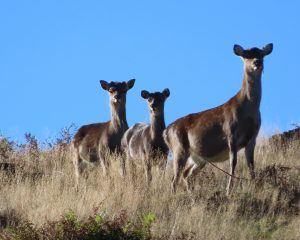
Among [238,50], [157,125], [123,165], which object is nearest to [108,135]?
[157,125]

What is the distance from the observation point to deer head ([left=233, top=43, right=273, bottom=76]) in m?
18.5

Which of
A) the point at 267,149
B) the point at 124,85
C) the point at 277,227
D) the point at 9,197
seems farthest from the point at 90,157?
the point at 277,227

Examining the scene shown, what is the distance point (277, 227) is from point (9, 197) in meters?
4.33

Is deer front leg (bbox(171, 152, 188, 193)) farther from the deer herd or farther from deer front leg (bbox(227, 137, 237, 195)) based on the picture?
deer front leg (bbox(227, 137, 237, 195))

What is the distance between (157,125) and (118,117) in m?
2.54

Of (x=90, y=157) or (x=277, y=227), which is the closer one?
(x=277, y=227)

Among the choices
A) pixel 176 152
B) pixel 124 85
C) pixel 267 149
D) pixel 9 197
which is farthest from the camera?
pixel 124 85

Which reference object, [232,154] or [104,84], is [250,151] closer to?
[232,154]

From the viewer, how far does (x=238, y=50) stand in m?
18.7

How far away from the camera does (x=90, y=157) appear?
23.9 metres

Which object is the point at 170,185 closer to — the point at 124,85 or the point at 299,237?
the point at 299,237

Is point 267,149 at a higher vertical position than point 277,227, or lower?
higher

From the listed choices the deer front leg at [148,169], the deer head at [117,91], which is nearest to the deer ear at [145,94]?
the deer head at [117,91]

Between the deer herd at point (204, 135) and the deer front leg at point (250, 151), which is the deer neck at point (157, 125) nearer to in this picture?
the deer herd at point (204, 135)
